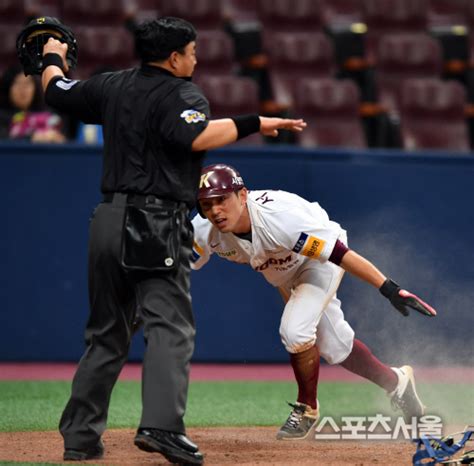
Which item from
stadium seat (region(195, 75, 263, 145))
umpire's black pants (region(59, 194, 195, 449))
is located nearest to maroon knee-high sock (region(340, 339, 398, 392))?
umpire's black pants (region(59, 194, 195, 449))

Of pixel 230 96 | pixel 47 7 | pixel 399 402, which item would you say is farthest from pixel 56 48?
pixel 47 7

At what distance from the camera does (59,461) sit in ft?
15.8

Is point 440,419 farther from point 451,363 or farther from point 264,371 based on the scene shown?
point 264,371

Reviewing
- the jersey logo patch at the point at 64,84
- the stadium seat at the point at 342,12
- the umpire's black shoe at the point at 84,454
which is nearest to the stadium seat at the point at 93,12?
the stadium seat at the point at 342,12

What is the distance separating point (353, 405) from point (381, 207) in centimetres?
213

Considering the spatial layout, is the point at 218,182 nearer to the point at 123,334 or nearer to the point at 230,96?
the point at 123,334

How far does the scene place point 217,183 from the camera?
18.1 ft

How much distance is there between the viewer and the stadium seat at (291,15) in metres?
12.0

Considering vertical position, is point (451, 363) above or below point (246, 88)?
below

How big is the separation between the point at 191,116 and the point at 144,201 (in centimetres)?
44

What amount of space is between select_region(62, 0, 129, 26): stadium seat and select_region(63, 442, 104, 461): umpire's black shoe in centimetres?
732

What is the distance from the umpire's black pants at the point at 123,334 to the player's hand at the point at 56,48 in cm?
87

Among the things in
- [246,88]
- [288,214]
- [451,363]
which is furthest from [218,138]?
[246,88]

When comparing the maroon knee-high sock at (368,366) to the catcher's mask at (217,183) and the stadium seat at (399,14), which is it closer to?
the catcher's mask at (217,183)
